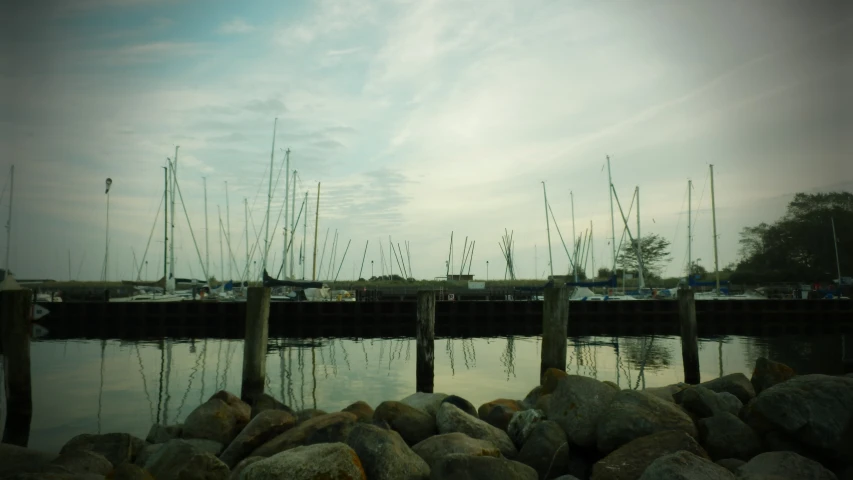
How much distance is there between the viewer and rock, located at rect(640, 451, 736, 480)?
20.1 ft

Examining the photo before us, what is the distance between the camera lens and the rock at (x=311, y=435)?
8453mm

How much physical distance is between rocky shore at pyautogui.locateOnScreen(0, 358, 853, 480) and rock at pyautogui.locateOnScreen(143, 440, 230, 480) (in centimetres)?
2

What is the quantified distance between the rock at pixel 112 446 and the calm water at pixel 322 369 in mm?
3882

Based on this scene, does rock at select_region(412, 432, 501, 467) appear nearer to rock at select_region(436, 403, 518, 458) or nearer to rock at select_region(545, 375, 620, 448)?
rock at select_region(436, 403, 518, 458)

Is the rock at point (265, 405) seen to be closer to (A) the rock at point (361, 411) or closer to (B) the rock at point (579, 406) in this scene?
(A) the rock at point (361, 411)

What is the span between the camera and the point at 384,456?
7172 mm

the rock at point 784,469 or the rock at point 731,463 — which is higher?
the rock at point 784,469

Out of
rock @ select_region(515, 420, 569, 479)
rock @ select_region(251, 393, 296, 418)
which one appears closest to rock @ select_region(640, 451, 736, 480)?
rock @ select_region(515, 420, 569, 479)

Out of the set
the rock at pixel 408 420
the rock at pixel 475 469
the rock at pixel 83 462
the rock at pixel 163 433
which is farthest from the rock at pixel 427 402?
the rock at pixel 83 462

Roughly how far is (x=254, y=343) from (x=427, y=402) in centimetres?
552

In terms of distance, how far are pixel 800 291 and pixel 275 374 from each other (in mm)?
51823

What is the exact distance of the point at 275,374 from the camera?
2095 cm

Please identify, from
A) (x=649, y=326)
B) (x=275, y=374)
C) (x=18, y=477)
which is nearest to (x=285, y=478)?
(x=18, y=477)

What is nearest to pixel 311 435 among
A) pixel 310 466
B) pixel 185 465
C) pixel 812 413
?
pixel 185 465
